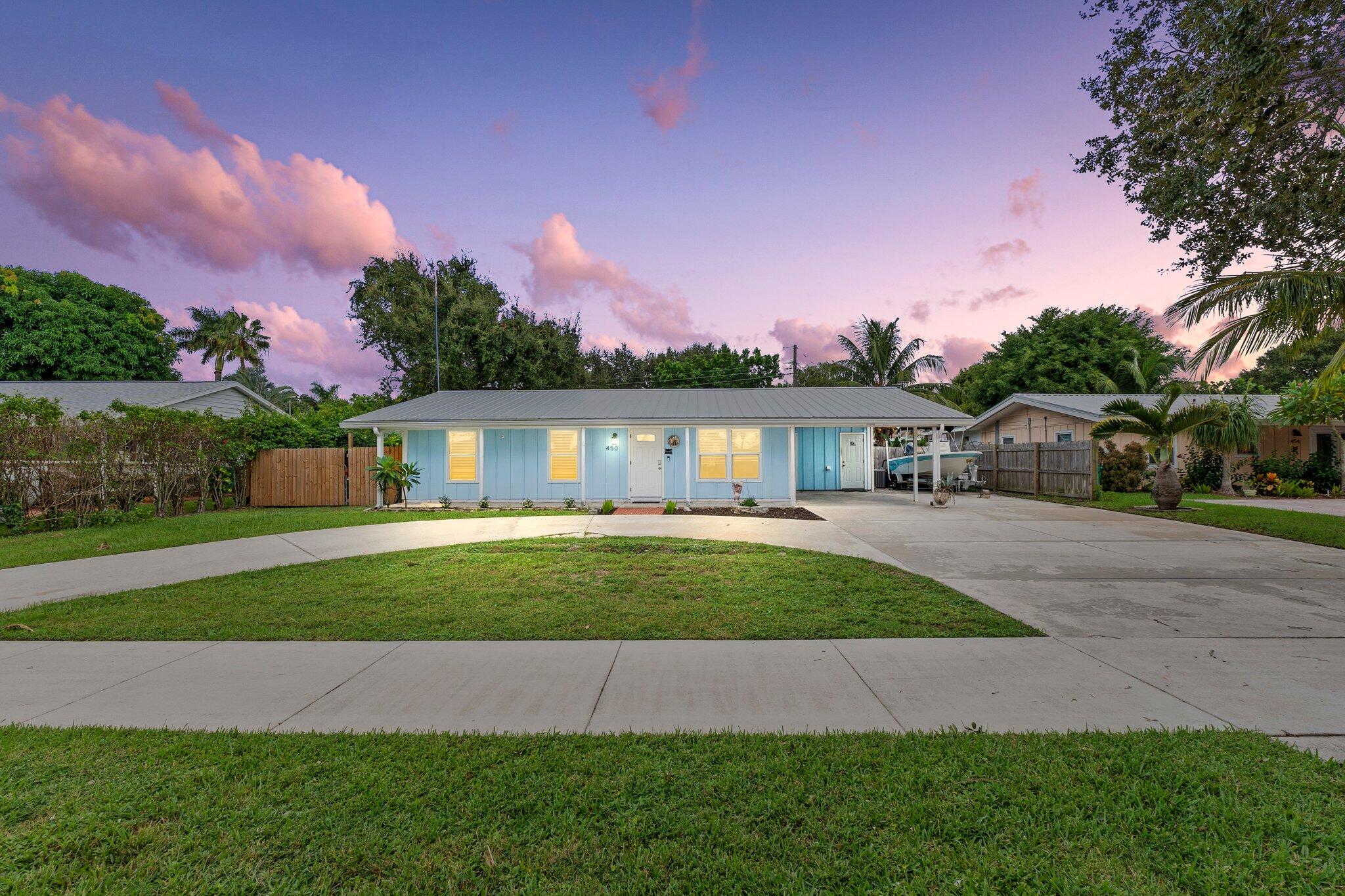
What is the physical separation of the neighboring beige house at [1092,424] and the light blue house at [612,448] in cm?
659

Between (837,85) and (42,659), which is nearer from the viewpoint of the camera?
(42,659)

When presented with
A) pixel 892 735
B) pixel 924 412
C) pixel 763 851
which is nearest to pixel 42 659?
pixel 763 851

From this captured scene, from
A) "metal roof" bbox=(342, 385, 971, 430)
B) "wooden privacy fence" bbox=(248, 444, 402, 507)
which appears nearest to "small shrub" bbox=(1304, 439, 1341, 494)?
"metal roof" bbox=(342, 385, 971, 430)

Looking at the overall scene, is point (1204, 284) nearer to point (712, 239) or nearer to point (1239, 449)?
point (712, 239)

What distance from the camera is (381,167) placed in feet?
48.7

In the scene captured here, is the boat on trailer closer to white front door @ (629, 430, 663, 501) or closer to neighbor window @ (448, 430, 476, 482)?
white front door @ (629, 430, 663, 501)

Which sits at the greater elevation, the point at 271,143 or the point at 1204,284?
the point at 271,143

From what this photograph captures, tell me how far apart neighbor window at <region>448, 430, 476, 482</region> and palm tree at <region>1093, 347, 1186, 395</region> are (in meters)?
24.8

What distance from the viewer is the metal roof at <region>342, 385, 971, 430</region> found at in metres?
15.0

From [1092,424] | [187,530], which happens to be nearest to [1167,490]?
[1092,424]

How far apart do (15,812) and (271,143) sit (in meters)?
16.2

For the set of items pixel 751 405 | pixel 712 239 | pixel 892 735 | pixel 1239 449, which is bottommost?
pixel 892 735

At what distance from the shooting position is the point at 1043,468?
58.6 ft

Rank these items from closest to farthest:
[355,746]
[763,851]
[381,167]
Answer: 1. [763,851]
2. [355,746]
3. [381,167]
